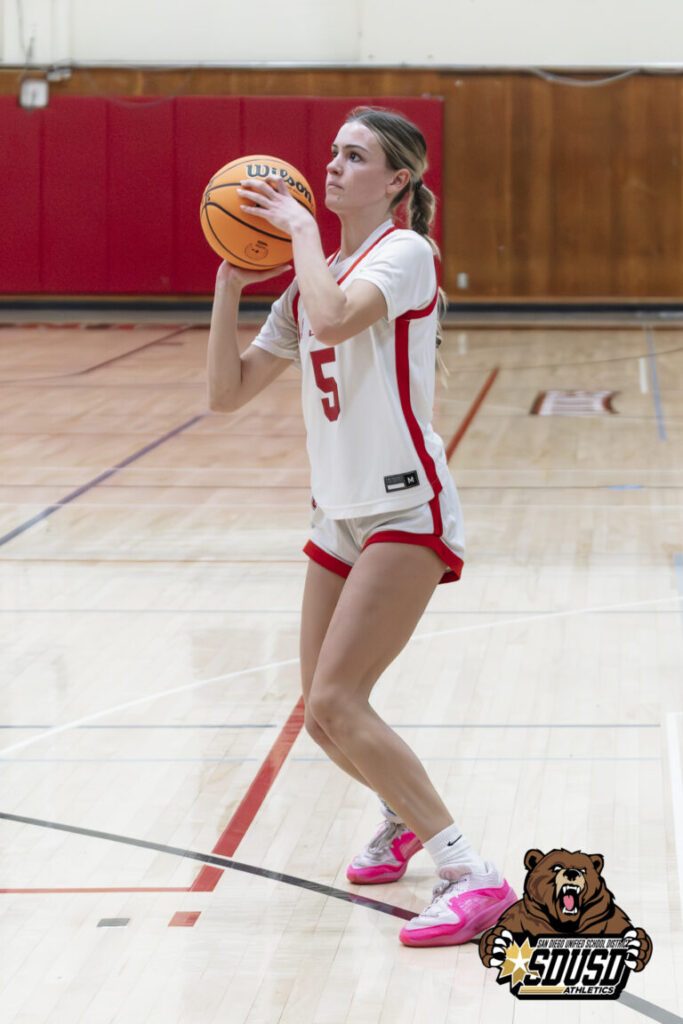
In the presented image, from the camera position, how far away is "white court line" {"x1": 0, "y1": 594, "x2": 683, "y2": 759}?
4.48 m

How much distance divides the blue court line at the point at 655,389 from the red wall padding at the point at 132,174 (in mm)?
3847

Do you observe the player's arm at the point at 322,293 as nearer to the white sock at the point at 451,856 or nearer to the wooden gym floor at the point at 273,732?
the white sock at the point at 451,856

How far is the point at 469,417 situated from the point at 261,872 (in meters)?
7.75

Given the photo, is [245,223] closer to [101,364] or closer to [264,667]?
[264,667]

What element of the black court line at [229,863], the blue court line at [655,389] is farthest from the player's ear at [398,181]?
the blue court line at [655,389]

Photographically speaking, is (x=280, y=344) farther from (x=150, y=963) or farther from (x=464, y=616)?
(x=464, y=616)

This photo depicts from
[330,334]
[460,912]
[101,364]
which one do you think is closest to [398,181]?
[330,334]

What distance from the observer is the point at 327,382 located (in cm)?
300

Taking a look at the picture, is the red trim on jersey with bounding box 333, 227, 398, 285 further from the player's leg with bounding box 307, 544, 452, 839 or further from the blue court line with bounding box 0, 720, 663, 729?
the blue court line with bounding box 0, 720, 663, 729

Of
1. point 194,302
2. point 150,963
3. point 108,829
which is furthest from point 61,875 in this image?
point 194,302

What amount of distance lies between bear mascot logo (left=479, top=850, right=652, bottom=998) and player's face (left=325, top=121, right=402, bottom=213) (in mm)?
1388

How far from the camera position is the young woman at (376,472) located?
116 inches

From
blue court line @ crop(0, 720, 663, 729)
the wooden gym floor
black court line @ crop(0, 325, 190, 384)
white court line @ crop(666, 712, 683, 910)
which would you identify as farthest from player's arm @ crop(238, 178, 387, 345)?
black court line @ crop(0, 325, 190, 384)

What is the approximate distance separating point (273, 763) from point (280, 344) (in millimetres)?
1456
